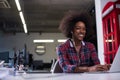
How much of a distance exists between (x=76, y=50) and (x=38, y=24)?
35.3ft

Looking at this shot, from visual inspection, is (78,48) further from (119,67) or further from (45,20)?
(45,20)

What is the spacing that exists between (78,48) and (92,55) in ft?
0.51

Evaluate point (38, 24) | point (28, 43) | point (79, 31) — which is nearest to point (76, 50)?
point (79, 31)

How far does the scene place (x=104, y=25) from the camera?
456 cm

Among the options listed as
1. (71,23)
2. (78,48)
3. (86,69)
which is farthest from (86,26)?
(86,69)

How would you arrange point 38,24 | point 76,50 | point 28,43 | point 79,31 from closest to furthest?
point 76,50
point 79,31
point 38,24
point 28,43

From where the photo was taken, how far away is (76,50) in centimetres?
220

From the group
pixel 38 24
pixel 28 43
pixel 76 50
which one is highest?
pixel 38 24

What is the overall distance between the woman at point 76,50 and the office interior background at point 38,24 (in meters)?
0.23

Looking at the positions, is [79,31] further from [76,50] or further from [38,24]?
[38,24]

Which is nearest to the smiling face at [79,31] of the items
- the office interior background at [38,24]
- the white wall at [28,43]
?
the office interior background at [38,24]

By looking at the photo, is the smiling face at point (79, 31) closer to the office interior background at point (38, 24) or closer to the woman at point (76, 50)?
the woman at point (76, 50)

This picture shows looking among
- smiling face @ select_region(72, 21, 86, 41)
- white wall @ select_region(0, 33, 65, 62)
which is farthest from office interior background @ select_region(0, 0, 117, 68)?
smiling face @ select_region(72, 21, 86, 41)

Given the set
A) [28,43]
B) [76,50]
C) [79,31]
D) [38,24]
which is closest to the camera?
[76,50]
